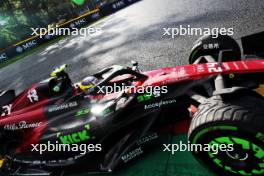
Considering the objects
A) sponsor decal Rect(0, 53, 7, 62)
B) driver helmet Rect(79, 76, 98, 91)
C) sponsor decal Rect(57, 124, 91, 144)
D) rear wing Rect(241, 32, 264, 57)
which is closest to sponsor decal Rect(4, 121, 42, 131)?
sponsor decal Rect(57, 124, 91, 144)

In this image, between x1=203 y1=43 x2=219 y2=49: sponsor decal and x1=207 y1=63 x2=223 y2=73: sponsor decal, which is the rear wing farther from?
x1=207 y1=63 x2=223 y2=73: sponsor decal

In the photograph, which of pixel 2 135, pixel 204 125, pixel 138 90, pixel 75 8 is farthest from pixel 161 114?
pixel 75 8

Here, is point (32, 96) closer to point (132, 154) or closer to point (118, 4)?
point (132, 154)

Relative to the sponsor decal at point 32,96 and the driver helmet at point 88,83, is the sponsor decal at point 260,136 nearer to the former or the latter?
the driver helmet at point 88,83

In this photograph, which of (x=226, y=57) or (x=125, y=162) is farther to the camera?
(x=226, y=57)

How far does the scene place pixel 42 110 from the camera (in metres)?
4.55

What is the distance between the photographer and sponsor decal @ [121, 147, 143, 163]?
3890mm

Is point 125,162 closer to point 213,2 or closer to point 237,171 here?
point 237,171

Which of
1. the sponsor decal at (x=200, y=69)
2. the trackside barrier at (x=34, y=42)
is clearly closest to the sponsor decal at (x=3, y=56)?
the trackside barrier at (x=34, y=42)

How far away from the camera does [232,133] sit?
9.17 feet

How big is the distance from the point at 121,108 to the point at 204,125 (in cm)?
136

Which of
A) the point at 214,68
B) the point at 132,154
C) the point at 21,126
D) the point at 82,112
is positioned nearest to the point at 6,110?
the point at 21,126

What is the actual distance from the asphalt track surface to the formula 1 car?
302cm

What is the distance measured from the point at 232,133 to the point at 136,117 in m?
1.42
